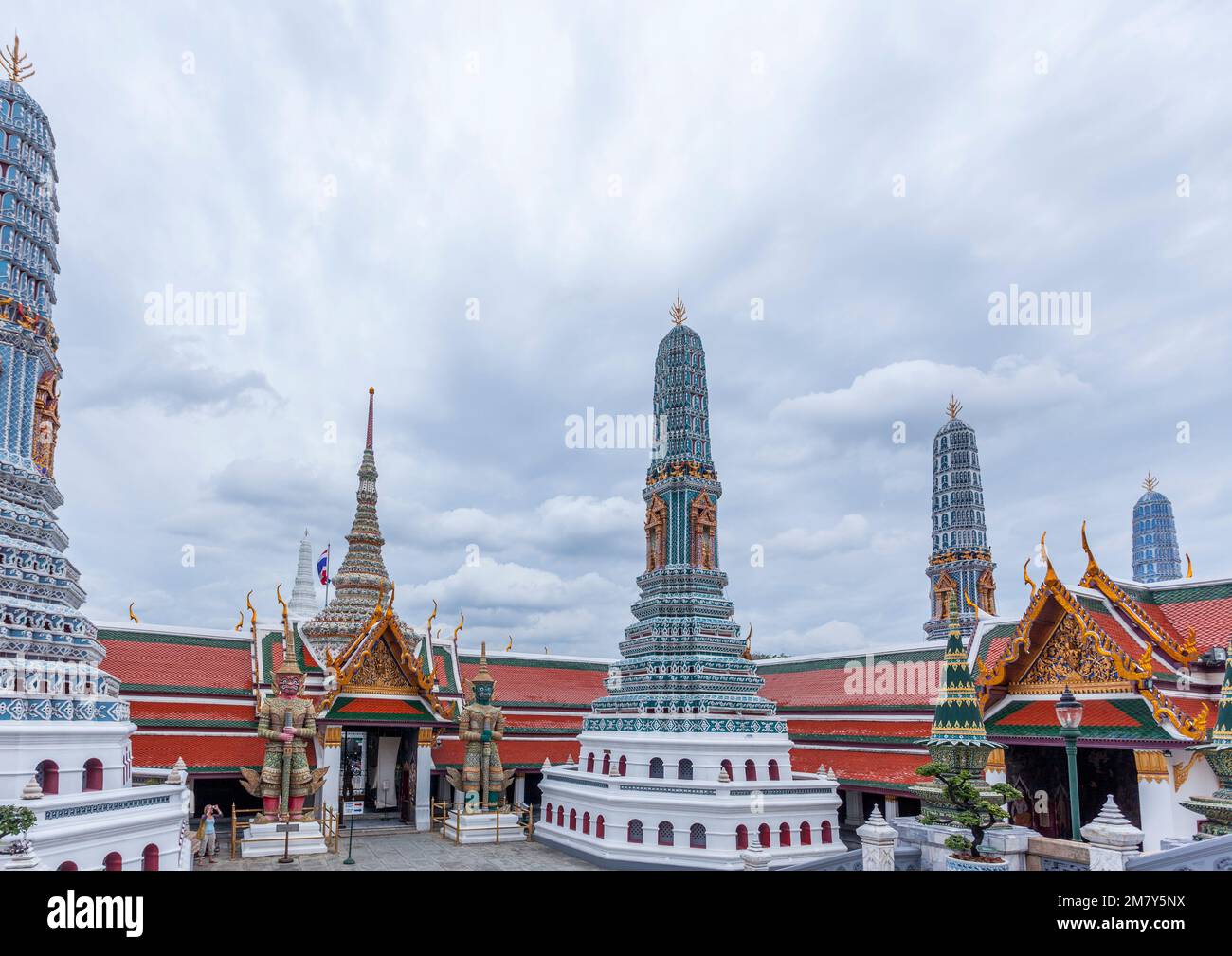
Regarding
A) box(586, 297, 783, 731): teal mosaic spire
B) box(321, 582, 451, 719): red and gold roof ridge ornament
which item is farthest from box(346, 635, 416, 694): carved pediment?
box(586, 297, 783, 731): teal mosaic spire

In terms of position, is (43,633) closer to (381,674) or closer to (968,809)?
(381,674)

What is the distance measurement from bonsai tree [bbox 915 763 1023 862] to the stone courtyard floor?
10.8 metres

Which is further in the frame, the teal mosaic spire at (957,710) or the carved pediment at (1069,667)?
the carved pediment at (1069,667)

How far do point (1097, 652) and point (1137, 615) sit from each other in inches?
61.8

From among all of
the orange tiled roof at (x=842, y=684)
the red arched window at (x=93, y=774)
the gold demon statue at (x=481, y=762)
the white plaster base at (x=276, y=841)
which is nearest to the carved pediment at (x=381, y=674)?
the gold demon statue at (x=481, y=762)

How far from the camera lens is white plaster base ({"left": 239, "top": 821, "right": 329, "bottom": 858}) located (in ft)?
76.7

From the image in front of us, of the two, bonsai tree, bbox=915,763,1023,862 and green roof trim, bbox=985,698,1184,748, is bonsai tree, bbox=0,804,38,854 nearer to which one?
bonsai tree, bbox=915,763,1023,862

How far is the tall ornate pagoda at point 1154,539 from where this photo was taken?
6125cm

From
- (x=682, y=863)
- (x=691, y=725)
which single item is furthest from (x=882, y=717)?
(x=682, y=863)

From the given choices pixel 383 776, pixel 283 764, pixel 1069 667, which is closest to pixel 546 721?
pixel 383 776

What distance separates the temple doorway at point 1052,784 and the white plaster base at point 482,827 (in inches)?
593

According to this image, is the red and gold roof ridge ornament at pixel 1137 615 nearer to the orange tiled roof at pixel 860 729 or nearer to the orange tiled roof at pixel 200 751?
the orange tiled roof at pixel 860 729

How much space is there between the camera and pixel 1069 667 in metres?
20.9
